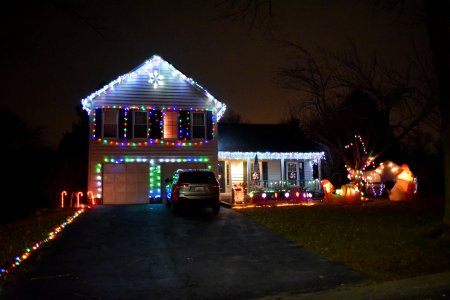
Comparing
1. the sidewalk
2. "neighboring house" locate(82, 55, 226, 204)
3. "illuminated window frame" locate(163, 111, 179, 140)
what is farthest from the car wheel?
the sidewalk

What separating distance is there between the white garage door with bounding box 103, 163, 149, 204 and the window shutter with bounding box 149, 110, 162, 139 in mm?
1484

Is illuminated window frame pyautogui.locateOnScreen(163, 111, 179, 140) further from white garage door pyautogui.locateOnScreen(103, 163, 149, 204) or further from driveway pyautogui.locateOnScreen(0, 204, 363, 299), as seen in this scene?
driveway pyautogui.locateOnScreen(0, 204, 363, 299)

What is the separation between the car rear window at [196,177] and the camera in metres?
16.1

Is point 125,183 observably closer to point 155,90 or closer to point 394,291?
point 155,90

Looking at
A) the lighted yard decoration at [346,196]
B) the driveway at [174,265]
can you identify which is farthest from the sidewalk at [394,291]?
the lighted yard decoration at [346,196]

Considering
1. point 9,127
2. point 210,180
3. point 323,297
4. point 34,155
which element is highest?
point 9,127

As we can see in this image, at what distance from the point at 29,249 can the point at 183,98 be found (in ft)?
41.6

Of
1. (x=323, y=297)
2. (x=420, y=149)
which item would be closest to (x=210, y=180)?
(x=323, y=297)

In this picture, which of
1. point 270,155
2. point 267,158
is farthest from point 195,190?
point 267,158

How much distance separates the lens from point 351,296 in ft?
22.1

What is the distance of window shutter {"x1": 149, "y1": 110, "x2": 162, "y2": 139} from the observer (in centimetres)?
2114

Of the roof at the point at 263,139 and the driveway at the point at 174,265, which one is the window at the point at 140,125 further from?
the driveway at the point at 174,265

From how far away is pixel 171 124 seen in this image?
2167 cm

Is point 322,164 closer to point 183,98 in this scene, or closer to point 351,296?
point 183,98
